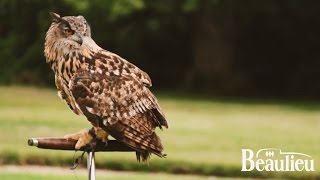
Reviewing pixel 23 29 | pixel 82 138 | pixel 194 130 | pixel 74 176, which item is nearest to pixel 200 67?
pixel 23 29

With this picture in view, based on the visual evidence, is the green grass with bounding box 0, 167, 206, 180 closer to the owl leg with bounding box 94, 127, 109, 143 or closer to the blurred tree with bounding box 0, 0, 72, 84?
the owl leg with bounding box 94, 127, 109, 143

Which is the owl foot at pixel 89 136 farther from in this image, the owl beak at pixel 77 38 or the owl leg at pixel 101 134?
the owl beak at pixel 77 38

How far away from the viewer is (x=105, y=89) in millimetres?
4770

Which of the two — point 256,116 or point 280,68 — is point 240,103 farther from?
point 280,68

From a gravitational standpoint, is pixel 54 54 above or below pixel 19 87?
below

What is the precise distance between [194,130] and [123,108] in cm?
1377

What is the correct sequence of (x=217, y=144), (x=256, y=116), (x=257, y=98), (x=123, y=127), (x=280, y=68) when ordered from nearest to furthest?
(x=123, y=127) → (x=217, y=144) → (x=256, y=116) → (x=257, y=98) → (x=280, y=68)

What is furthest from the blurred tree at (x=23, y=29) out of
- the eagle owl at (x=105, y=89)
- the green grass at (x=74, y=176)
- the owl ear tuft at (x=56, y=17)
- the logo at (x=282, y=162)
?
the eagle owl at (x=105, y=89)

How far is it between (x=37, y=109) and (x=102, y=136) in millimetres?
17779

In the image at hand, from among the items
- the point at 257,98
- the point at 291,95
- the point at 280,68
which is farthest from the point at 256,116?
Answer: the point at 280,68

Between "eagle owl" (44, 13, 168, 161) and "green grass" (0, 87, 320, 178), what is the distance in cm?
809

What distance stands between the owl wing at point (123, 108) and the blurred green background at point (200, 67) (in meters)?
10.1

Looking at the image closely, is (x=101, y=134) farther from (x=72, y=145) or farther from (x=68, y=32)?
(x=68, y=32)

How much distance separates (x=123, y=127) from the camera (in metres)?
4.82
